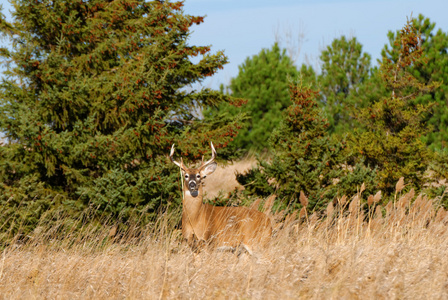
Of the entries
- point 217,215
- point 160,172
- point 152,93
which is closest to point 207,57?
point 152,93

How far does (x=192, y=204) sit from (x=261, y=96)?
14985mm

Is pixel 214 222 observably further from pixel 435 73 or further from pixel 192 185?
pixel 435 73

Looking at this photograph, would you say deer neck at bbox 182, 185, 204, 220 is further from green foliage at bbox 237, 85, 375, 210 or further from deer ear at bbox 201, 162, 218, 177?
green foliage at bbox 237, 85, 375, 210

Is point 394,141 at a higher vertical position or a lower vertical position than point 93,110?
lower

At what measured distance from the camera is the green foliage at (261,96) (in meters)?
21.9

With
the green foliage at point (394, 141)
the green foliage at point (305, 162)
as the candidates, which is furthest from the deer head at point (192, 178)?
the green foliage at point (394, 141)

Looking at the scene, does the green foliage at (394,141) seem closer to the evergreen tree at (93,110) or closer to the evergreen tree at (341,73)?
the evergreen tree at (93,110)

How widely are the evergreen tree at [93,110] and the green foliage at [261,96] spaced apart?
10195mm

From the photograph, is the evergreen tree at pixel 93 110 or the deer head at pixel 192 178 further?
the evergreen tree at pixel 93 110

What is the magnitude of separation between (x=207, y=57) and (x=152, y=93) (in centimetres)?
247

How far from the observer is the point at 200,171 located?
7.50 metres

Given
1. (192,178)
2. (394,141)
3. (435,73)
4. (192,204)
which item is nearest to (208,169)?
(192,178)

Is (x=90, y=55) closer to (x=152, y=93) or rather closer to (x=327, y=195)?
(x=152, y=93)

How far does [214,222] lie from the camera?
7.58m
